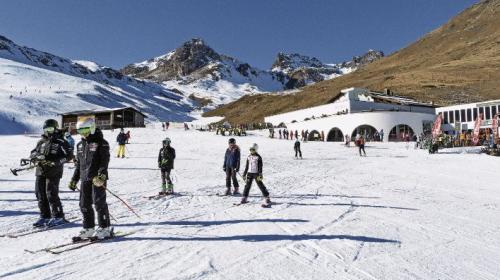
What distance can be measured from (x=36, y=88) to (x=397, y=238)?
385 ft

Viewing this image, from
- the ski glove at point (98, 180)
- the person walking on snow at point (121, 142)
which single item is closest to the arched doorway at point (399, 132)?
the person walking on snow at point (121, 142)

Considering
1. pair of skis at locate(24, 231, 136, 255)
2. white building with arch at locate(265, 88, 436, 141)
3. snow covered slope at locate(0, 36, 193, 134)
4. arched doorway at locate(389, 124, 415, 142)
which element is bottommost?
pair of skis at locate(24, 231, 136, 255)

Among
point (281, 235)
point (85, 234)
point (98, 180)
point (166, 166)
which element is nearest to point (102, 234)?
point (85, 234)

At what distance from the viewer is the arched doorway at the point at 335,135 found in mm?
52169

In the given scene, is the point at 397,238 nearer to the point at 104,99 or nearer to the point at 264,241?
the point at 264,241

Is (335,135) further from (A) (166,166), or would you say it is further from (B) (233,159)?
(A) (166,166)

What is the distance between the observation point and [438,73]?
10494 cm

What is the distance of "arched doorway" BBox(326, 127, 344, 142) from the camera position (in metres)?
52.2

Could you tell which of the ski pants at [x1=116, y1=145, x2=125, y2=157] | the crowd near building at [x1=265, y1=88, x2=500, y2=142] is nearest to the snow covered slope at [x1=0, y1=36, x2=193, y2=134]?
the crowd near building at [x1=265, y1=88, x2=500, y2=142]

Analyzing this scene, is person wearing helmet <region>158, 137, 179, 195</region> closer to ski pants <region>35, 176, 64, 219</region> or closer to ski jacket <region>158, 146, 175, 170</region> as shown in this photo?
ski jacket <region>158, 146, 175, 170</region>

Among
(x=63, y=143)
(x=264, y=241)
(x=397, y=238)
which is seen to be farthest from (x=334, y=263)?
(x=63, y=143)

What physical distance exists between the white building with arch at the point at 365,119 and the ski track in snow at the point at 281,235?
34631 millimetres

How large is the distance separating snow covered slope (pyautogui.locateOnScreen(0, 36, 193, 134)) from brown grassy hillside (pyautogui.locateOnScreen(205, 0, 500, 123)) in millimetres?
36596

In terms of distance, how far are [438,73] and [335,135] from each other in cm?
6553
